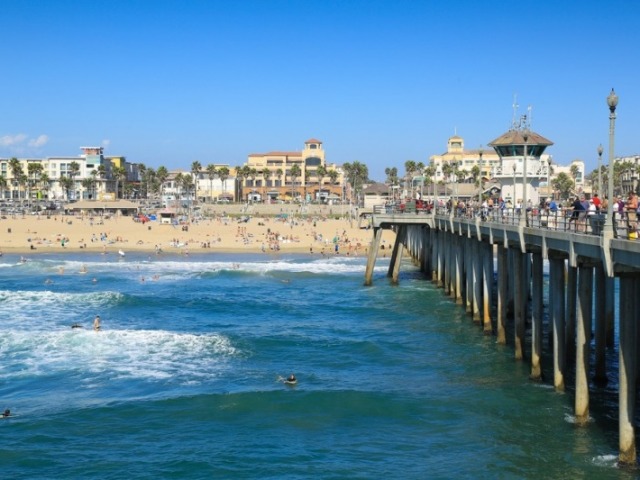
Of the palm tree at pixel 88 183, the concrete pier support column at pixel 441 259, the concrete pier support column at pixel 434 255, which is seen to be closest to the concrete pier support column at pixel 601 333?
the concrete pier support column at pixel 441 259

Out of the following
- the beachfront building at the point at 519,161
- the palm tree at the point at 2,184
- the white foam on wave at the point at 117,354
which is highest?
the palm tree at the point at 2,184

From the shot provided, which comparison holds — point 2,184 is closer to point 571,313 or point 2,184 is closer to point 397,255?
point 397,255

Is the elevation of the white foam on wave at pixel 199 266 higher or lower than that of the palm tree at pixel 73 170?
lower

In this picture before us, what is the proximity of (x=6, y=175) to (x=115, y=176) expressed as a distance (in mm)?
25741

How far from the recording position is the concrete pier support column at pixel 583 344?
17203 millimetres

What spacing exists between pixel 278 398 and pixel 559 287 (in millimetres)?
7603

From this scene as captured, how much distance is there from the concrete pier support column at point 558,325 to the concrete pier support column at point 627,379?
4.11 m

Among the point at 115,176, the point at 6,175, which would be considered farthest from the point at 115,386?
the point at 6,175

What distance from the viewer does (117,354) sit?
2641cm

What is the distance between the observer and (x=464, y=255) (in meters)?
34.5

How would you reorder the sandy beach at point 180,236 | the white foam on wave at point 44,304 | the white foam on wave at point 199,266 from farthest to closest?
1. the sandy beach at point 180,236
2. the white foam on wave at point 199,266
3. the white foam on wave at point 44,304

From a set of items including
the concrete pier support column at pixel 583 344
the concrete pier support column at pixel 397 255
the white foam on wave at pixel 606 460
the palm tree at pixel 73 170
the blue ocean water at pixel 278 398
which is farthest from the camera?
the palm tree at pixel 73 170

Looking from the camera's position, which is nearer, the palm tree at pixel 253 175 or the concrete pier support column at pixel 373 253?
the concrete pier support column at pixel 373 253

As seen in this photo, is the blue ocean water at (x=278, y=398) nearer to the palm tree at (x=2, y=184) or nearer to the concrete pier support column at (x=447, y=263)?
the concrete pier support column at (x=447, y=263)
